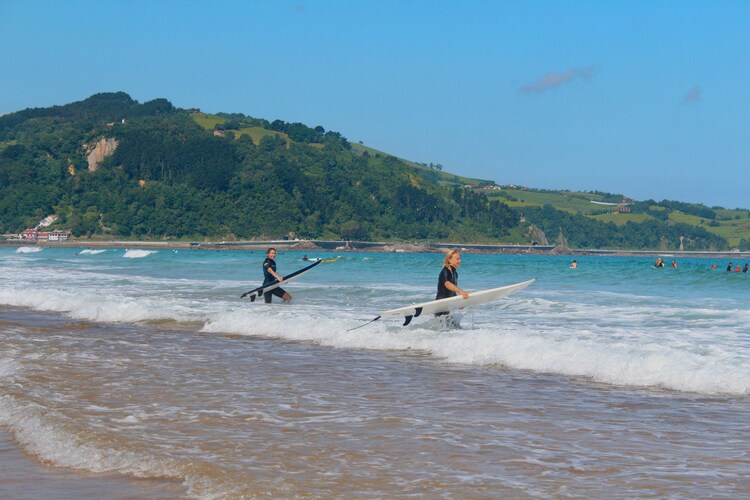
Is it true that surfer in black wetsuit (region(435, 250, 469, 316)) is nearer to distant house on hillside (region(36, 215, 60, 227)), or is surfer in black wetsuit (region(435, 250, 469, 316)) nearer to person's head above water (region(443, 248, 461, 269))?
person's head above water (region(443, 248, 461, 269))

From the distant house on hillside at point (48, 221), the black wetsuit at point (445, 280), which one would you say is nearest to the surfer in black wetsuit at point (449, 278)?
the black wetsuit at point (445, 280)

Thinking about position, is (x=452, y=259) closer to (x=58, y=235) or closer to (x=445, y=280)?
(x=445, y=280)

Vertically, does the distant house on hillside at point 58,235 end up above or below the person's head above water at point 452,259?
below

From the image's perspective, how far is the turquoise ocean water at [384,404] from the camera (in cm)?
598

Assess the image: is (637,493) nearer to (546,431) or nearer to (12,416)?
(546,431)

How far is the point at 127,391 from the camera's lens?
29.3 feet

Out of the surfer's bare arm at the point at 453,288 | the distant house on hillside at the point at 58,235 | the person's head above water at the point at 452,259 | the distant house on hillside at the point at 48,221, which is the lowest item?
the distant house on hillside at the point at 58,235

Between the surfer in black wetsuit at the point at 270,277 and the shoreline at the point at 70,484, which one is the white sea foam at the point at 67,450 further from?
the surfer in black wetsuit at the point at 270,277

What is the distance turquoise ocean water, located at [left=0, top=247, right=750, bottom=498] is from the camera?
19.6 ft

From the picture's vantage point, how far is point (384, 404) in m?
8.46

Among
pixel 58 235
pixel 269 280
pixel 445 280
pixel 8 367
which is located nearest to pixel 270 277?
pixel 269 280

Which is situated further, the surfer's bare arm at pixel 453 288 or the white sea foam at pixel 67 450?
the surfer's bare arm at pixel 453 288

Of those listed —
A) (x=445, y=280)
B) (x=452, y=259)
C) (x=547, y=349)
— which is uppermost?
(x=452, y=259)

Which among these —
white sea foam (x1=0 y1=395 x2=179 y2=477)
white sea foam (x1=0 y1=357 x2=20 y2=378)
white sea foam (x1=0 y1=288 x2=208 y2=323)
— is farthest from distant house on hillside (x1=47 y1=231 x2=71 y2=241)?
white sea foam (x1=0 y1=395 x2=179 y2=477)
